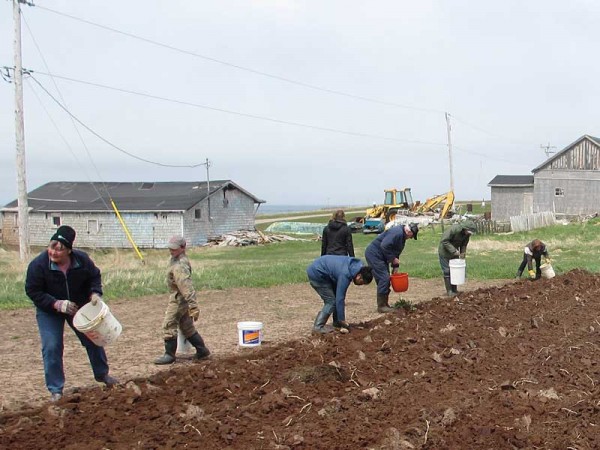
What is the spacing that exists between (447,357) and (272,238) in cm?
3466

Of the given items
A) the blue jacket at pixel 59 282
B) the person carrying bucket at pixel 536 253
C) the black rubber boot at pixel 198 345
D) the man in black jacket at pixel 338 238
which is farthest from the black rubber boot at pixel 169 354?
the person carrying bucket at pixel 536 253

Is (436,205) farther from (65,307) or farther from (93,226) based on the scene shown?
(65,307)

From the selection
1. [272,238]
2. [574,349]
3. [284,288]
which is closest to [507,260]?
[284,288]

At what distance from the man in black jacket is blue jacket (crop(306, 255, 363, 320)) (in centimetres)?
183

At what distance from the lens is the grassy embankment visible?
16328 mm

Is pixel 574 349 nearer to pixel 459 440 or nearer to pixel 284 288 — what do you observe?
pixel 459 440

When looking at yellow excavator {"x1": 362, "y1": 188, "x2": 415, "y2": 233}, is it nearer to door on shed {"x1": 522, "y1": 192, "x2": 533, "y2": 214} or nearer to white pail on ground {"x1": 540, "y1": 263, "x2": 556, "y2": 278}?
door on shed {"x1": 522, "y1": 192, "x2": 533, "y2": 214}

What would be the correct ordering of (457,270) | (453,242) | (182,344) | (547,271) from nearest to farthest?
(182,344)
(457,270)
(453,242)
(547,271)

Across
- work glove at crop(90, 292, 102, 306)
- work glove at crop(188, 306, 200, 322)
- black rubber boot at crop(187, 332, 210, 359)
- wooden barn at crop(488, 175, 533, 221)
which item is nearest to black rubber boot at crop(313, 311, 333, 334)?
black rubber boot at crop(187, 332, 210, 359)

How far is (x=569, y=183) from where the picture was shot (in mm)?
43438

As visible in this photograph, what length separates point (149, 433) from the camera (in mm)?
5188

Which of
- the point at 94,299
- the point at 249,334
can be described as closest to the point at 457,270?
the point at 249,334

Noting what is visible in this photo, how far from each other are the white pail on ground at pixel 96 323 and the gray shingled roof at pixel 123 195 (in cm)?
3267

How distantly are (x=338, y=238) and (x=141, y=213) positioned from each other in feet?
98.9
